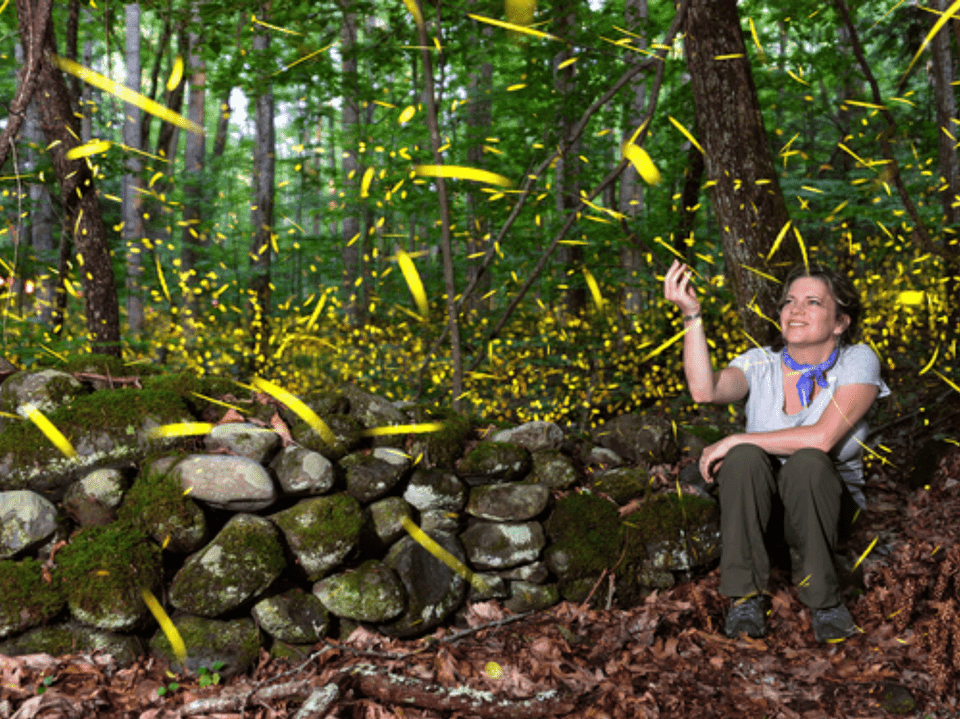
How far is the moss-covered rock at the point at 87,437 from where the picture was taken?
2.64 metres

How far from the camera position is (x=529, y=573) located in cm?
293

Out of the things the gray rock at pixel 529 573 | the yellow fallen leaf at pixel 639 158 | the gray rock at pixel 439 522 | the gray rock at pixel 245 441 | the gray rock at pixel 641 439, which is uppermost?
the yellow fallen leaf at pixel 639 158

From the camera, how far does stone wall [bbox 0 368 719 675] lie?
244 cm

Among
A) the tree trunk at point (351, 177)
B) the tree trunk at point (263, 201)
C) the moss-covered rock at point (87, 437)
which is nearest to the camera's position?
the moss-covered rock at point (87, 437)

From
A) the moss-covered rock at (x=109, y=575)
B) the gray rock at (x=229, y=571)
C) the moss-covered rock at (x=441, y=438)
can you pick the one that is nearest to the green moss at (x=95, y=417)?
the moss-covered rock at (x=109, y=575)

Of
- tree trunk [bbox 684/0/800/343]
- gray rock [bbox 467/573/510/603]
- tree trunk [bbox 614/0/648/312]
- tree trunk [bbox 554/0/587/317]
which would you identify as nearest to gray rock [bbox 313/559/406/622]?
gray rock [bbox 467/573/510/603]

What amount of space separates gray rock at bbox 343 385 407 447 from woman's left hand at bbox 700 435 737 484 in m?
1.43

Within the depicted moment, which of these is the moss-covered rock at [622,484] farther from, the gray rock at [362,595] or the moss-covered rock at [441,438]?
the gray rock at [362,595]

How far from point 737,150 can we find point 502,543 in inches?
95.6

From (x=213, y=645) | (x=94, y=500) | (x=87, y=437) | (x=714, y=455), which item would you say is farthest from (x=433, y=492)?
(x=87, y=437)

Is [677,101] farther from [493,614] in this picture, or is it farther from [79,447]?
[79,447]

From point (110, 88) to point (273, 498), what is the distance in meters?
1.89

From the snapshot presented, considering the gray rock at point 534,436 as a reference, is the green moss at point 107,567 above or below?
below

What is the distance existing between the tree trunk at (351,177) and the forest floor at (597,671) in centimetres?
256
